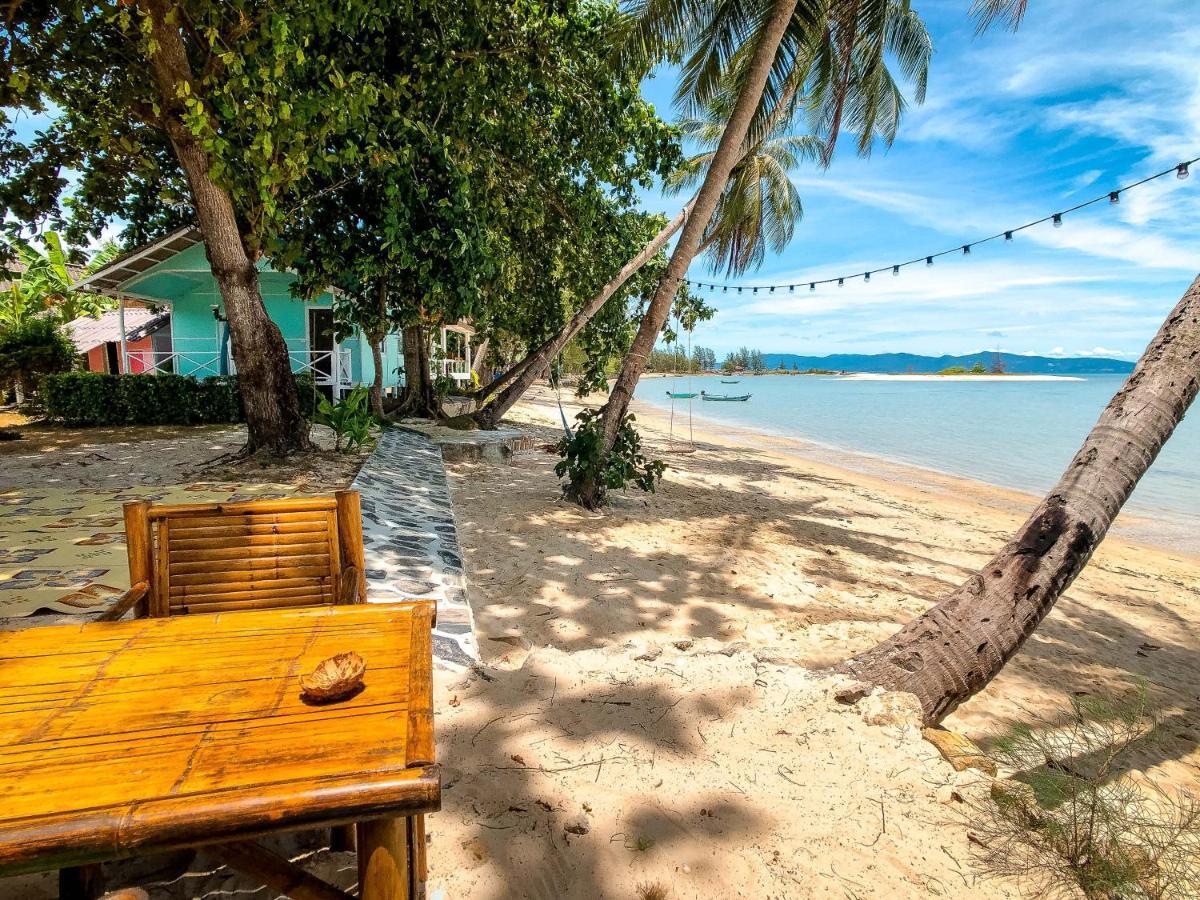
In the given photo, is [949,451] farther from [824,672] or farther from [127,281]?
[127,281]

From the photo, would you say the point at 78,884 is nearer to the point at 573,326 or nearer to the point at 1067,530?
the point at 1067,530

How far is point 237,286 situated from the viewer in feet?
22.3

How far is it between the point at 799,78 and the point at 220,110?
8.46 m

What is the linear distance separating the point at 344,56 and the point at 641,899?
7761 mm

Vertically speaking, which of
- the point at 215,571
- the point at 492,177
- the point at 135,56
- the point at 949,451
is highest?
the point at 135,56

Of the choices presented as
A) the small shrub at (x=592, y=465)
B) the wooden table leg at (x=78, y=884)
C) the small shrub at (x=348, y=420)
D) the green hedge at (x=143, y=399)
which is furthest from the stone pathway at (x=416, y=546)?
the green hedge at (x=143, y=399)

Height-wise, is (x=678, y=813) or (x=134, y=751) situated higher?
(x=134, y=751)

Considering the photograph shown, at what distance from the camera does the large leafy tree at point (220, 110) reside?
16.6ft

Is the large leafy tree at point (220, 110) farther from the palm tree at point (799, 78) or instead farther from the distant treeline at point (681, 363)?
the distant treeline at point (681, 363)

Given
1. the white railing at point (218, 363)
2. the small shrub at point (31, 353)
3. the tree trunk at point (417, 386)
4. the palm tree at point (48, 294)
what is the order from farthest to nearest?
the palm tree at point (48, 294) < the white railing at point (218, 363) < the tree trunk at point (417, 386) < the small shrub at point (31, 353)

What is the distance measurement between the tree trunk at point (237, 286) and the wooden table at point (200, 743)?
231 inches

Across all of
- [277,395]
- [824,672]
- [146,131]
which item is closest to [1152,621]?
[824,672]

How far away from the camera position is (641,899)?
1.81m

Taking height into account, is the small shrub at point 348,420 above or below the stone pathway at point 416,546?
above
